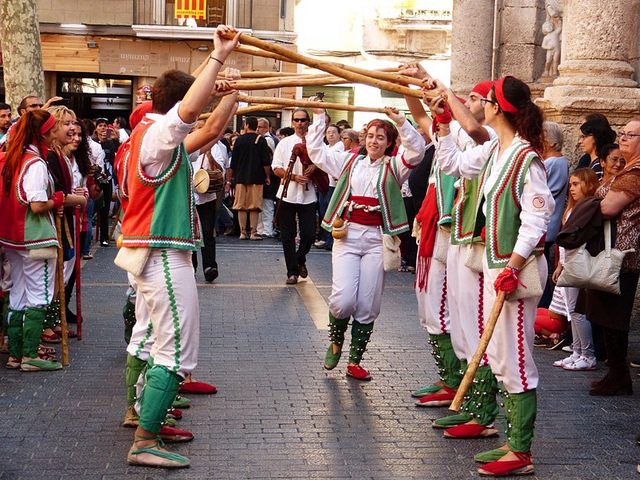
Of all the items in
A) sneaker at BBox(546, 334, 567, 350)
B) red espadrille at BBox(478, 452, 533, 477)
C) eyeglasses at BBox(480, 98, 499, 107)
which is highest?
eyeglasses at BBox(480, 98, 499, 107)

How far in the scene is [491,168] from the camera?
6.49 metres

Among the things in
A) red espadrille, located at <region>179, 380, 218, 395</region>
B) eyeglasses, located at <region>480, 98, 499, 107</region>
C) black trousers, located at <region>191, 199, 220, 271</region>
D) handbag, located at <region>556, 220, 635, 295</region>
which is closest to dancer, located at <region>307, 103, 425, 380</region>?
red espadrille, located at <region>179, 380, 218, 395</region>

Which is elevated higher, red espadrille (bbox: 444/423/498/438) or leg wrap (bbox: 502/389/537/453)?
leg wrap (bbox: 502/389/537/453)

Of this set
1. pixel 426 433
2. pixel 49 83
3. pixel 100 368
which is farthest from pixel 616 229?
pixel 49 83

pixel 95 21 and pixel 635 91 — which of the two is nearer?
pixel 635 91

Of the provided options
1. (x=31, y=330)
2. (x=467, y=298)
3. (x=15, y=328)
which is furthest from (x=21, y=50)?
(x=467, y=298)

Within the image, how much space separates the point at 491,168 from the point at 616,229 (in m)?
2.51

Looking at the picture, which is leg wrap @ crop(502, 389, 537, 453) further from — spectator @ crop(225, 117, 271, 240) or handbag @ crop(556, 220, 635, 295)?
spectator @ crop(225, 117, 271, 240)

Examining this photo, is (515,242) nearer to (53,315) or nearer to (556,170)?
(556,170)

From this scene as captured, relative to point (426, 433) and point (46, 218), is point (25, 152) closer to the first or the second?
point (46, 218)

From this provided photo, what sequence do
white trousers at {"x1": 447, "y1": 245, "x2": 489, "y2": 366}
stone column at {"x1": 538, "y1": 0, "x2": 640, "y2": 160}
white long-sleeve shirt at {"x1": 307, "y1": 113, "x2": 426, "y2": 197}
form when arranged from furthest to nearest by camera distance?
stone column at {"x1": 538, "y1": 0, "x2": 640, "y2": 160} → white long-sleeve shirt at {"x1": 307, "y1": 113, "x2": 426, "y2": 197} → white trousers at {"x1": 447, "y1": 245, "x2": 489, "y2": 366}

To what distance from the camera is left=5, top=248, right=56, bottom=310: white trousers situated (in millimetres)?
8695

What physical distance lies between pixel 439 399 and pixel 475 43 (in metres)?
9.68

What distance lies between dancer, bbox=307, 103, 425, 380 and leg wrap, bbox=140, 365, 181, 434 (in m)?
2.50
